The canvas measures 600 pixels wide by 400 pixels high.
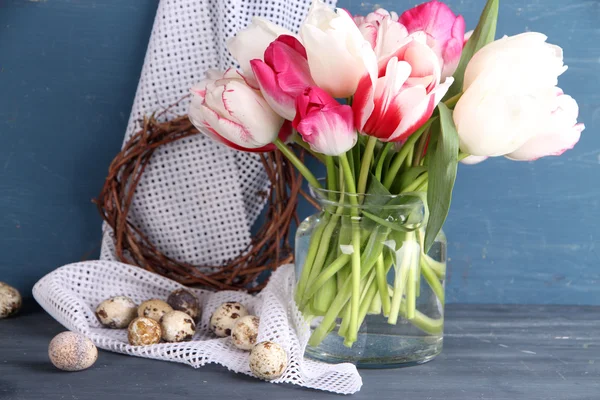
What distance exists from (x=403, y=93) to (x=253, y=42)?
18cm

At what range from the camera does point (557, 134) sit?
0.69 meters

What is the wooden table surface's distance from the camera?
0.70 m

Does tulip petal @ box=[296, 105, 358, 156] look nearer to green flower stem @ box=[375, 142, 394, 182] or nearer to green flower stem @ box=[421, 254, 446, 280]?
green flower stem @ box=[375, 142, 394, 182]

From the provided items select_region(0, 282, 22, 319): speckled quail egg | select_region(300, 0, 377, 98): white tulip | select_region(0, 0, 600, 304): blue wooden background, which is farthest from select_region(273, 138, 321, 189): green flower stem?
select_region(0, 282, 22, 319): speckled quail egg

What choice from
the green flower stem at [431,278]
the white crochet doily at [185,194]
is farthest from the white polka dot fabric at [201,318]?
the green flower stem at [431,278]

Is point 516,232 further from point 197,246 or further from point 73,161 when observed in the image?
point 73,161

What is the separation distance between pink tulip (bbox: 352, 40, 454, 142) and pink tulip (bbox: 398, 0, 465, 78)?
0.05m

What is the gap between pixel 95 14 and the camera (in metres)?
1.01

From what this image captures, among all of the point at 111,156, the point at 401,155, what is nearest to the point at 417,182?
the point at 401,155

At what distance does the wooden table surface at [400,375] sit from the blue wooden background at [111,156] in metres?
0.15

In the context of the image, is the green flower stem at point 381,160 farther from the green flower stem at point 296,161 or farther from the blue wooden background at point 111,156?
the blue wooden background at point 111,156

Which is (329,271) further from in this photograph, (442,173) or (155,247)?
(155,247)

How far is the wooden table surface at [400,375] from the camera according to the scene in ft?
2.31

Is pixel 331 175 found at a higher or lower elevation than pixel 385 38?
lower
